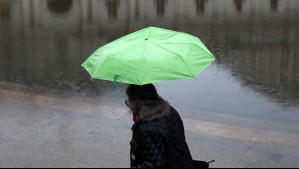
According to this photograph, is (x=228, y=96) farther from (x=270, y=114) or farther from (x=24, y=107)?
(x=24, y=107)

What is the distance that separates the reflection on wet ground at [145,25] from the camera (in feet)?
34.2

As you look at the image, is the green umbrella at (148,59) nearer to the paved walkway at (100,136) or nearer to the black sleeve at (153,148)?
the black sleeve at (153,148)

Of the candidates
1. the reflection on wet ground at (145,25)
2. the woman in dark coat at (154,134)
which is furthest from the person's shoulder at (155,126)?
the reflection on wet ground at (145,25)

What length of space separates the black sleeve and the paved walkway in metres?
2.69

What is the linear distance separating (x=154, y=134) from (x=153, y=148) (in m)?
0.09

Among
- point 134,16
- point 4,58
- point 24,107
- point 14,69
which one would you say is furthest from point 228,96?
point 134,16

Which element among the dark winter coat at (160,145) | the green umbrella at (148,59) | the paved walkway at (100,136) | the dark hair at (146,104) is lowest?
the paved walkway at (100,136)

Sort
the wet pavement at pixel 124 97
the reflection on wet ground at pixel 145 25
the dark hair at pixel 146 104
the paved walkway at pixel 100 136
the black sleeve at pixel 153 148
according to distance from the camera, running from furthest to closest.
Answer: the reflection on wet ground at pixel 145 25, the wet pavement at pixel 124 97, the paved walkway at pixel 100 136, the dark hair at pixel 146 104, the black sleeve at pixel 153 148

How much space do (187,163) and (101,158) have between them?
2.88m

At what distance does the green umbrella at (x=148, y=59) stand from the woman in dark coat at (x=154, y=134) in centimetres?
11

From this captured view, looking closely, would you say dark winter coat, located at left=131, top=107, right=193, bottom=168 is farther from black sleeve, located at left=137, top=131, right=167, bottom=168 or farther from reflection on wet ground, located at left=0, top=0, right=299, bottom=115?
reflection on wet ground, located at left=0, top=0, right=299, bottom=115

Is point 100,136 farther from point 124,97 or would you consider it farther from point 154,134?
point 154,134

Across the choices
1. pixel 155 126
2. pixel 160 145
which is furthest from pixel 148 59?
pixel 160 145

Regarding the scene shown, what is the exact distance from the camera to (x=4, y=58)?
12500mm
